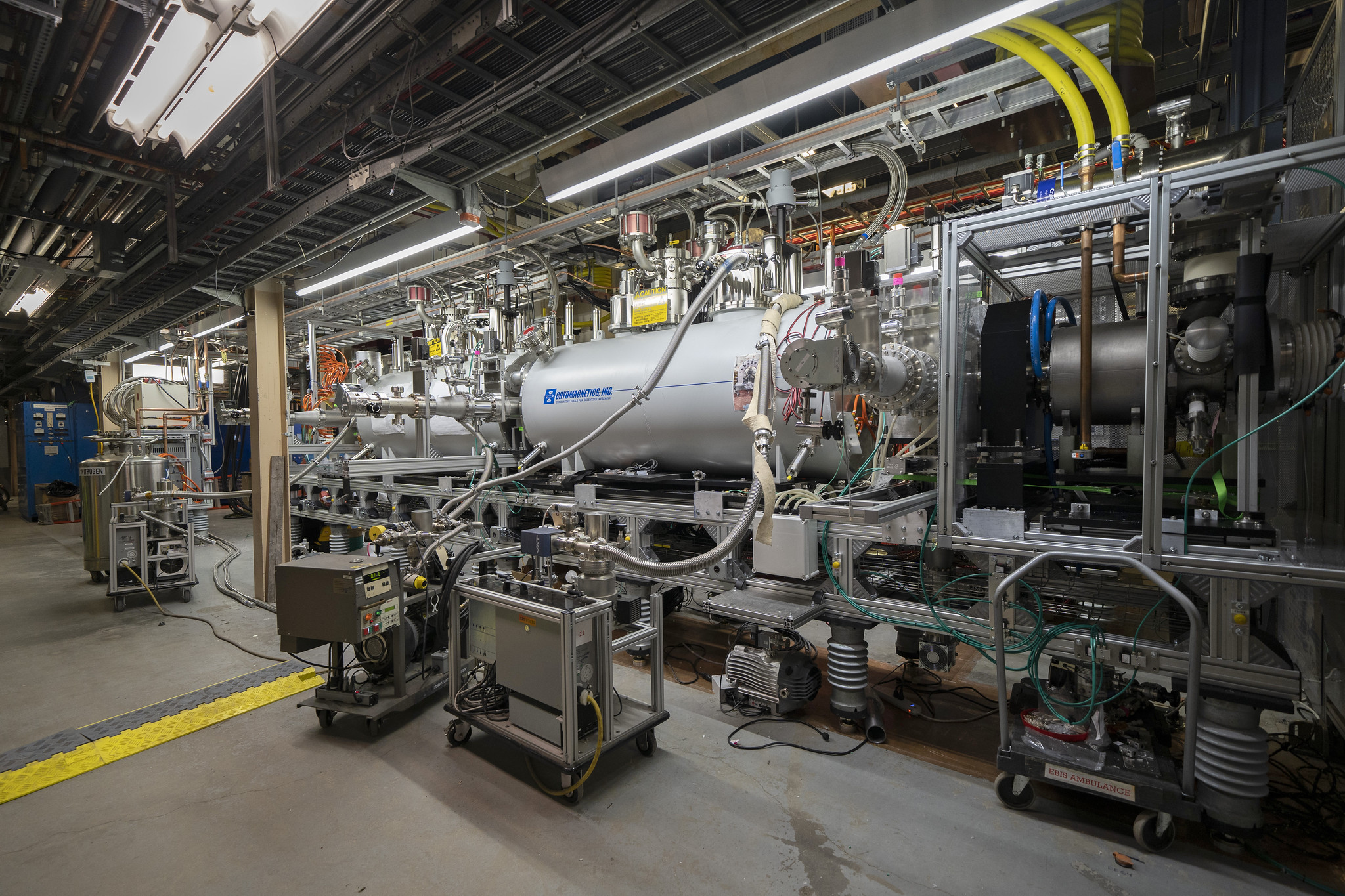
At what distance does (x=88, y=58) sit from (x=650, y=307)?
9.34 ft

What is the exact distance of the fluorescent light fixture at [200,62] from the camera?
6.72 feet

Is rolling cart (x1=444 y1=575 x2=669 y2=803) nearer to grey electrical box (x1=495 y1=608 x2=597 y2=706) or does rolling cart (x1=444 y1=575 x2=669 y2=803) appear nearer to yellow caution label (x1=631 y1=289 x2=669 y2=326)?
grey electrical box (x1=495 y1=608 x2=597 y2=706)

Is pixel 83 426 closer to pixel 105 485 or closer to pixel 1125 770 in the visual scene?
pixel 105 485

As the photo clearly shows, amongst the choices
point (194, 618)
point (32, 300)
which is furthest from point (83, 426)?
point (194, 618)

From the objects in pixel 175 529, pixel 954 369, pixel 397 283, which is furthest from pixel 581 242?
pixel 175 529

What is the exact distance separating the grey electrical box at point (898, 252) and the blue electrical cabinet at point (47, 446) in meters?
13.9

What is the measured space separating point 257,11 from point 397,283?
4.34 meters

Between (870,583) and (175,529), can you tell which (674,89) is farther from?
(175,529)

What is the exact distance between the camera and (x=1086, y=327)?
6.57ft

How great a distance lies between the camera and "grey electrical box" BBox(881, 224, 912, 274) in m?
2.42

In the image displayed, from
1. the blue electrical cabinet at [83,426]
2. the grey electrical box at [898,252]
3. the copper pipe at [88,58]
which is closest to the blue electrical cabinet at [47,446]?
the blue electrical cabinet at [83,426]

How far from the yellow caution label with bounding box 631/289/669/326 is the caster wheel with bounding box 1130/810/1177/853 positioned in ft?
10.4

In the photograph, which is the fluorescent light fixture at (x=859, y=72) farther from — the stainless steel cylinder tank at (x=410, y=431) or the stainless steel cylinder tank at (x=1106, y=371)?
the stainless steel cylinder tank at (x=410, y=431)

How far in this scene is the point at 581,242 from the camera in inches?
206
